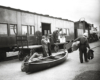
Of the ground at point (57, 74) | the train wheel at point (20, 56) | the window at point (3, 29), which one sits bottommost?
the ground at point (57, 74)

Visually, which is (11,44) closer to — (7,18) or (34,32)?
(7,18)

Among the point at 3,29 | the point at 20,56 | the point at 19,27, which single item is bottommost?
the point at 20,56

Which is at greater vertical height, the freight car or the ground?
the freight car

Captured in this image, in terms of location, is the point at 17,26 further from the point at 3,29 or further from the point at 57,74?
the point at 57,74

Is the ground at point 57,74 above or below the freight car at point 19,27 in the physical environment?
below

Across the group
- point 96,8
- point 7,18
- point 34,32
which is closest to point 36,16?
point 34,32

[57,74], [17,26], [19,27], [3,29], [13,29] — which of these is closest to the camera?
[57,74]

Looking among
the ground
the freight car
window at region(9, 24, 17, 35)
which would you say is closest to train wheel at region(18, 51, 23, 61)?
the freight car

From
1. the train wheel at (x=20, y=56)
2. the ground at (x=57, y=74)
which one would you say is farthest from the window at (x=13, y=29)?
the ground at (x=57, y=74)

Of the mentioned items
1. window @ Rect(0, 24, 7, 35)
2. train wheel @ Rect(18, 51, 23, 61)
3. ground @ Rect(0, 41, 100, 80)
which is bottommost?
ground @ Rect(0, 41, 100, 80)

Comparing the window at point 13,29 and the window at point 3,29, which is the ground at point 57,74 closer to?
the window at point 3,29

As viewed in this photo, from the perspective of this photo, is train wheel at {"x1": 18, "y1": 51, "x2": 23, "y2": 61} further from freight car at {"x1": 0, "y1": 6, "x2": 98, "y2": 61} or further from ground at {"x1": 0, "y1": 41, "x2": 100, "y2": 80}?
ground at {"x1": 0, "y1": 41, "x2": 100, "y2": 80}

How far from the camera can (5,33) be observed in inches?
356

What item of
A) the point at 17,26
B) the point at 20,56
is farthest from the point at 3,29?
the point at 20,56
